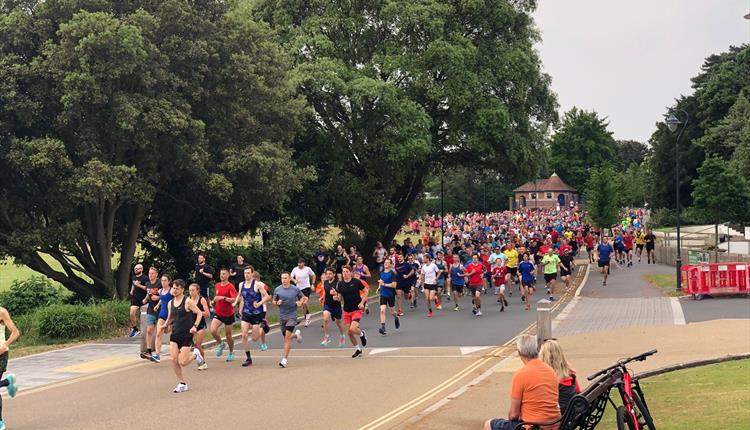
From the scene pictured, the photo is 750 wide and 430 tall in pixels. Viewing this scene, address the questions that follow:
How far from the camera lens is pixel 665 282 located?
3103 centimetres

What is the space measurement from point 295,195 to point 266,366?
69.3 ft

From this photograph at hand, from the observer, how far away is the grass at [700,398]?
30.8 ft

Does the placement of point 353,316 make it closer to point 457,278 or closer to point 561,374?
point 457,278

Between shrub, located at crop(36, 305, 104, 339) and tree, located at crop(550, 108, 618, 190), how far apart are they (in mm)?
104355

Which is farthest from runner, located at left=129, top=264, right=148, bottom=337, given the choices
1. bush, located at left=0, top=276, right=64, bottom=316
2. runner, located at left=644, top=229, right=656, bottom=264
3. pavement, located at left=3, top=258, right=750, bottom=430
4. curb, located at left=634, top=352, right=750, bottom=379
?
runner, located at left=644, top=229, right=656, bottom=264

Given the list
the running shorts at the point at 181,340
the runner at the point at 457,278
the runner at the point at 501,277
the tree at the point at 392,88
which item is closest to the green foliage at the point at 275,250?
the tree at the point at 392,88

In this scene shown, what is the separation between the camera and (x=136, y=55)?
77.6ft

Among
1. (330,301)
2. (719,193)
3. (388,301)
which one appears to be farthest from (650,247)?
(330,301)

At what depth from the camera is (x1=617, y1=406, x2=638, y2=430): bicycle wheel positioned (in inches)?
293

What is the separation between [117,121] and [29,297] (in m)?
5.39

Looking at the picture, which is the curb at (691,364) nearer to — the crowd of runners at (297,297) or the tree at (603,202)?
the crowd of runners at (297,297)

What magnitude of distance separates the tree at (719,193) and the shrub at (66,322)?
29.1 meters

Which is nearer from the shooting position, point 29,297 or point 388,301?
point 388,301

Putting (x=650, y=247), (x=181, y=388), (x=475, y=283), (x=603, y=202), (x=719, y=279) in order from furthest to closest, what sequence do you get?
1. (x=603, y=202)
2. (x=650, y=247)
3. (x=719, y=279)
4. (x=475, y=283)
5. (x=181, y=388)
